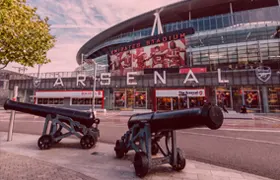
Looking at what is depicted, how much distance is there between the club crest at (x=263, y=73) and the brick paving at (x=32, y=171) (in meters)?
28.5

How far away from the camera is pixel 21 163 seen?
4.33 metres

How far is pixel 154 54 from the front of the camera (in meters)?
35.8

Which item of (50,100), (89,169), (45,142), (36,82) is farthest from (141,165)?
(36,82)

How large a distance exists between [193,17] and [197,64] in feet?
62.8

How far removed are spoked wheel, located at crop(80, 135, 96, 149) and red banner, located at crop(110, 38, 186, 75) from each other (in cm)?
2809

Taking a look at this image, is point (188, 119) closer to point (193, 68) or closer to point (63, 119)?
point (63, 119)

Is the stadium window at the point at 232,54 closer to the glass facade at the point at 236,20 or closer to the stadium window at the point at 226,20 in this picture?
the glass facade at the point at 236,20

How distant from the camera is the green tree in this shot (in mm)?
6859

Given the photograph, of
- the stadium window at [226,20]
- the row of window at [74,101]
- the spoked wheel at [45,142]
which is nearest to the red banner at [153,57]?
the row of window at [74,101]

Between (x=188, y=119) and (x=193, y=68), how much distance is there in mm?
26116

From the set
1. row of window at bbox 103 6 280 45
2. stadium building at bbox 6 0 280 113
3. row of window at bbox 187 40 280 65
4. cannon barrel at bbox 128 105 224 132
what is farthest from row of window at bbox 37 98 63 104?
row of window at bbox 103 6 280 45

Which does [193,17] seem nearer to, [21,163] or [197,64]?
[197,64]

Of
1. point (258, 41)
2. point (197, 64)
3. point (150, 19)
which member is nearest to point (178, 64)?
point (197, 64)

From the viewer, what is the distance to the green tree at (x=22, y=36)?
22.5ft
